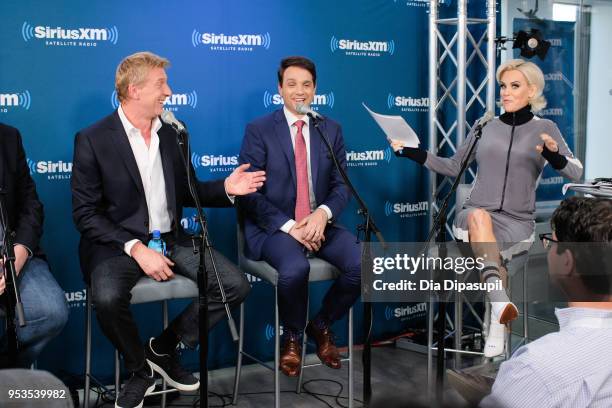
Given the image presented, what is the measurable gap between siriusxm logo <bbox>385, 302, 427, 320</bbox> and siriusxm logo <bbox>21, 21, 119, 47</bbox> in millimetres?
2409

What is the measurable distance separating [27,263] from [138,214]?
0.51 meters

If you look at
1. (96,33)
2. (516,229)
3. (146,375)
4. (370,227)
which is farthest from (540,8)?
(146,375)

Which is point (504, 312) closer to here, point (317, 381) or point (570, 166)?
point (570, 166)

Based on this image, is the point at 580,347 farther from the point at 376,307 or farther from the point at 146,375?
the point at 376,307

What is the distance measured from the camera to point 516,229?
147 inches

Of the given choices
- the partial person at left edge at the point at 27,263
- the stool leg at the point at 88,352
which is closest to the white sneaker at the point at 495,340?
the stool leg at the point at 88,352

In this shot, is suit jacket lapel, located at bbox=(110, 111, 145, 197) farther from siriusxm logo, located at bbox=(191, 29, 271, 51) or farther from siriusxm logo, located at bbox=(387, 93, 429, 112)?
siriusxm logo, located at bbox=(387, 93, 429, 112)

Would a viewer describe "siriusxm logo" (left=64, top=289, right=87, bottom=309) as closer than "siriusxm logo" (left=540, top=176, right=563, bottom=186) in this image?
Yes

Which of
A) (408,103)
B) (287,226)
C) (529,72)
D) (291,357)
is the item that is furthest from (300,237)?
(408,103)

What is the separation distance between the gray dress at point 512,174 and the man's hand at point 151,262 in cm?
157

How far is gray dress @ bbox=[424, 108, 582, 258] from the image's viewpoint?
3.75m

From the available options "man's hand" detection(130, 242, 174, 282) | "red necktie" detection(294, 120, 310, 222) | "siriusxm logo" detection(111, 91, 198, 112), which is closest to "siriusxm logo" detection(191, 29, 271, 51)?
"siriusxm logo" detection(111, 91, 198, 112)

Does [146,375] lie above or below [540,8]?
below

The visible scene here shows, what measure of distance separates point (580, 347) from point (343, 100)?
3132mm
